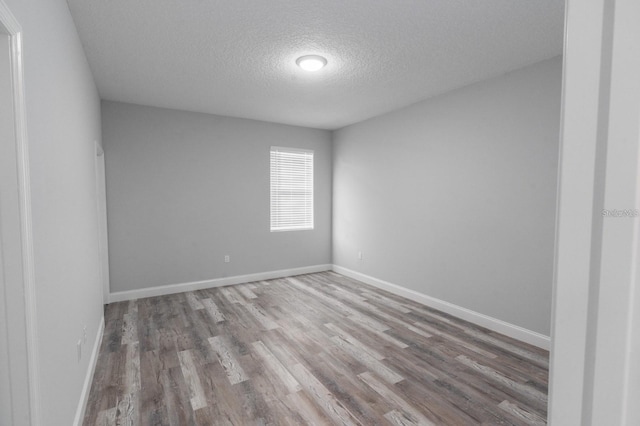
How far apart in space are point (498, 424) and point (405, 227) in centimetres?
264

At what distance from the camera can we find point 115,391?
2.34m

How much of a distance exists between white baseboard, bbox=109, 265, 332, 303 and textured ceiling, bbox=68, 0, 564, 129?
2.49 metres

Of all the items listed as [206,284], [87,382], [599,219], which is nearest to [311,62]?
[599,219]

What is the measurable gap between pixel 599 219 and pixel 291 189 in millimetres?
5375

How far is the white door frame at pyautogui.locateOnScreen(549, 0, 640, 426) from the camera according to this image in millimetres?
309

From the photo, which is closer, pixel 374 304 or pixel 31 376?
pixel 31 376

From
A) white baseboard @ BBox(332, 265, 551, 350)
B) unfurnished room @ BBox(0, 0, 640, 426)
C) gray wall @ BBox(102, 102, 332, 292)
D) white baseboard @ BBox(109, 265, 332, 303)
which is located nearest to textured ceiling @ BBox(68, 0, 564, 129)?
unfurnished room @ BBox(0, 0, 640, 426)

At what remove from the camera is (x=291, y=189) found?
18.5 feet

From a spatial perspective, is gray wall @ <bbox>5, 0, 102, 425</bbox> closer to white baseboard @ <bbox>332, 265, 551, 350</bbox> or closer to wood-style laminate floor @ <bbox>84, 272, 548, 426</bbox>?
wood-style laminate floor @ <bbox>84, 272, 548, 426</bbox>

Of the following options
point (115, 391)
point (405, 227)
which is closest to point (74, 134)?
point (115, 391)

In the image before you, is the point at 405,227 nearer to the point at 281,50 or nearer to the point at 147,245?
the point at 281,50

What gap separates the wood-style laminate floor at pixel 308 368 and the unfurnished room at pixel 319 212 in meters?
0.02

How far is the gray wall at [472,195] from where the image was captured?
9.70ft

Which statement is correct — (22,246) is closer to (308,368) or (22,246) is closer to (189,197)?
(308,368)
